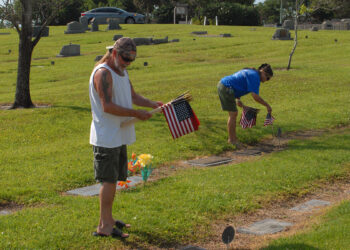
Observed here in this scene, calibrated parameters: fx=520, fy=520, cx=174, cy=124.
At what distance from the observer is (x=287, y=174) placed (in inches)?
330

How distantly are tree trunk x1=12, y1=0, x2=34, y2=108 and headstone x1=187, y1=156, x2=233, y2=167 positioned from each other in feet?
22.4

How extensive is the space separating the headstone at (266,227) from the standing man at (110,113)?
1523 millimetres

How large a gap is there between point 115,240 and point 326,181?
4067mm

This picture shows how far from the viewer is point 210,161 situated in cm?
959

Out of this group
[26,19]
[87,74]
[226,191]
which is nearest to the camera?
[226,191]

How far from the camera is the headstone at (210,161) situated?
9367 mm

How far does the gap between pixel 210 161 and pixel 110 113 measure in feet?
14.7

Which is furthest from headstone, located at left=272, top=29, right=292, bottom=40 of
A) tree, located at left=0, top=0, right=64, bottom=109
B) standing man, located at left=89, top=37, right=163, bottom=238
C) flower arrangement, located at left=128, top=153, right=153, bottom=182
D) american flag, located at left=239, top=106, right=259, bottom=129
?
standing man, located at left=89, top=37, right=163, bottom=238

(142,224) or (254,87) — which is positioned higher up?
(254,87)

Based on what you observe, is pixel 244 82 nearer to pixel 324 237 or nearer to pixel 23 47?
pixel 324 237

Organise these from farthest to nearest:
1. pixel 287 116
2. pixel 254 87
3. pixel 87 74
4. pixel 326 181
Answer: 1. pixel 87 74
2. pixel 287 116
3. pixel 254 87
4. pixel 326 181

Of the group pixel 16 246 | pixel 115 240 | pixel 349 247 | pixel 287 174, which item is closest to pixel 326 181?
pixel 287 174

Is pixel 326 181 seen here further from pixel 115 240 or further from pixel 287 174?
pixel 115 240

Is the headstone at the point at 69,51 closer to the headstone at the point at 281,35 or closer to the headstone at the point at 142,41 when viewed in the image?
the headstone at the point at 142,41
